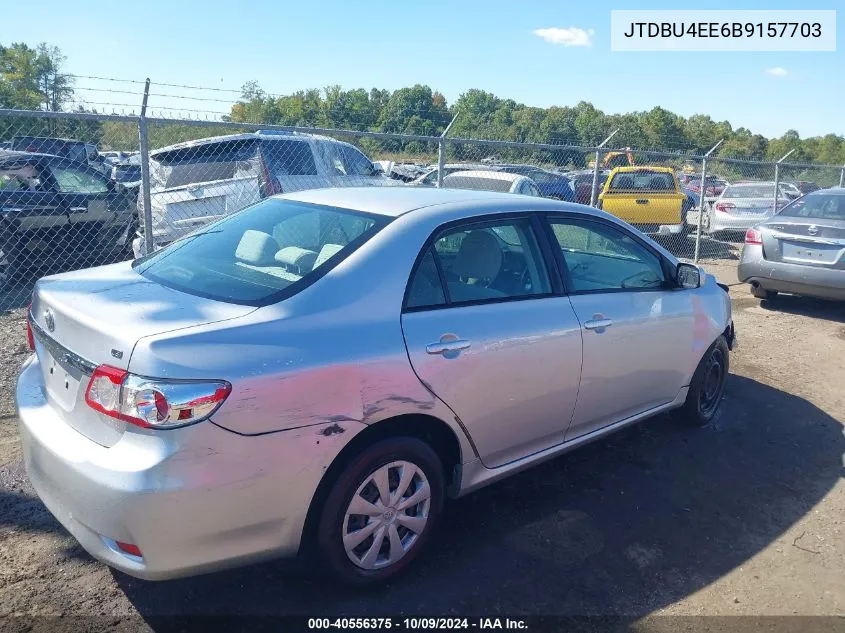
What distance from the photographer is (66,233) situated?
8523 millimetres

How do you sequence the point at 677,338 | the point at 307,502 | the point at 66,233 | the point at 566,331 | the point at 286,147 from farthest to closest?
the point at 66,233 < the point at 286,147 < the point at 677,338 < the point at 566,331 < the point at 307,502

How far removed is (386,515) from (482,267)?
1.26 meters

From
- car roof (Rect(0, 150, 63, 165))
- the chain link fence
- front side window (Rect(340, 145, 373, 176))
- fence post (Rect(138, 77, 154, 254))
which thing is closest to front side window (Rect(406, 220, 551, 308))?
the chain link fence

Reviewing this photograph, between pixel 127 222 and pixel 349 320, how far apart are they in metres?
7.72

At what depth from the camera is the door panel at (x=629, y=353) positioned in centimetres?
363

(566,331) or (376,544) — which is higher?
(566,331)

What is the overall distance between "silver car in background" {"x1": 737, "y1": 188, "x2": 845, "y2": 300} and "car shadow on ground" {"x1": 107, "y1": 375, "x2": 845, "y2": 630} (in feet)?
11.2

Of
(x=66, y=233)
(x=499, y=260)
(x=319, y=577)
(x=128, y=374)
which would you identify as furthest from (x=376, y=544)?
(x=66, y=233)

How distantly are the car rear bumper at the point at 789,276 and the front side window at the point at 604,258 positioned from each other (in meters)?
4.56

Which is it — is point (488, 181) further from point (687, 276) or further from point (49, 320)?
point (49, 320)

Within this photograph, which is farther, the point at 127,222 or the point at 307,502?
the point at 127,222

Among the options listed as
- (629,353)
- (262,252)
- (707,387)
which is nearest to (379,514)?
(262,252)

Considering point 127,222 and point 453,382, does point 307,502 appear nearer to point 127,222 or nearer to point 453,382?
point 453,382

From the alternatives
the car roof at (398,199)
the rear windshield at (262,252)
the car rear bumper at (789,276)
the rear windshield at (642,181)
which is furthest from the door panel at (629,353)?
the rear windshield at (642,181)
